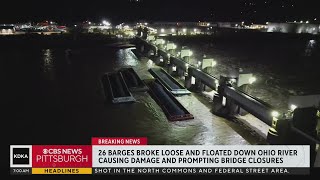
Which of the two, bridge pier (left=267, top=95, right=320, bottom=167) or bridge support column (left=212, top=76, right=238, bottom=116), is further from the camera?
bridge support column (left=212, top=76, right=238, bottom=116)

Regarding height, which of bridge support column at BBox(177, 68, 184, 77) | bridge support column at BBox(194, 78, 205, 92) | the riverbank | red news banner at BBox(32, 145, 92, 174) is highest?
the riverbank

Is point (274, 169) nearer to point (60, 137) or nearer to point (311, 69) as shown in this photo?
point (60, 137)

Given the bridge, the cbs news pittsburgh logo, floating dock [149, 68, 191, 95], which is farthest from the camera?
floating dock [149, 68, 191, 95]

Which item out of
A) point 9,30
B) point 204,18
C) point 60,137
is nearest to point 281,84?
point 60,137

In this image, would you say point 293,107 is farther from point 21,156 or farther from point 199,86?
point 21,156

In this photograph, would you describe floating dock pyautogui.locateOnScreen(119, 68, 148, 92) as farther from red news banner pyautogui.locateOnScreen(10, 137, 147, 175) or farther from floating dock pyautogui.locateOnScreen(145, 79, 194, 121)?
red news banner pyautogui.locateOnScreen(10, 137, 147, 175)

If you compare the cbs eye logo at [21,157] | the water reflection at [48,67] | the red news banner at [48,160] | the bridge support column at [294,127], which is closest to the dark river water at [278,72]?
the bridge support column at [294,127]

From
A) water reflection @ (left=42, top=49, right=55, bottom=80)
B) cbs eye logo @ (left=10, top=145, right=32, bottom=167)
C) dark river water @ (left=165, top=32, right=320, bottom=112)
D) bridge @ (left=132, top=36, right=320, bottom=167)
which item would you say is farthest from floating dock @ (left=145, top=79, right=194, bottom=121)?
water reflection @ (left=42, top=49, right=55, bottom=80)
